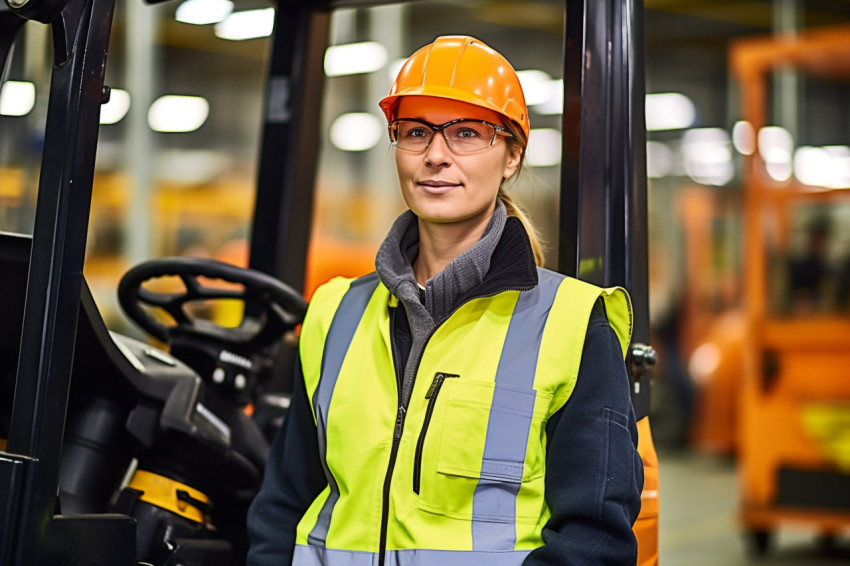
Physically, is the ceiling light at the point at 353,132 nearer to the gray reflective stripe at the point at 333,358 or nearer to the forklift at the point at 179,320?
the forklift at the point at 179,320

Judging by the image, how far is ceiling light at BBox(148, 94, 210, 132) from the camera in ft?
57.9

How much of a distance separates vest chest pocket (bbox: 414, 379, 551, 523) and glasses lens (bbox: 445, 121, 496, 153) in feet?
1.33

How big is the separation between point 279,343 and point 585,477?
1317 millimetres

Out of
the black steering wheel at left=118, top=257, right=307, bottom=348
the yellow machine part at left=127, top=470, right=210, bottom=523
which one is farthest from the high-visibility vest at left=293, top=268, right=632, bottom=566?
the black steering wheel at left=118, top=257, right=307, bottom=348

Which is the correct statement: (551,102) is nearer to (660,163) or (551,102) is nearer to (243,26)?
(660,163)

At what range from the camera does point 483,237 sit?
188 centimetres

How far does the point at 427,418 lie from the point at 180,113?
17.1 m

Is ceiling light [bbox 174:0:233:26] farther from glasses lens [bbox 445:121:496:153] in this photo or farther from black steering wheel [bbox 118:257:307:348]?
glasses lens [bbox 445:121:496:153]

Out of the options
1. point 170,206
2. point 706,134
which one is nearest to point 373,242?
point 170,206

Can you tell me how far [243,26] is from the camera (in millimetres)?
13297

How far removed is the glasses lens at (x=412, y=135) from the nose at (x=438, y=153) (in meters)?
0.02

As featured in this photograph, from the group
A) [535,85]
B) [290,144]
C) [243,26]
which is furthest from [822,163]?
[290,144]

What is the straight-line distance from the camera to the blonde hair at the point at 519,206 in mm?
1901

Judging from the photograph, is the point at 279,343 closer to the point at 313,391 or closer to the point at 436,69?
the point at 313,391
